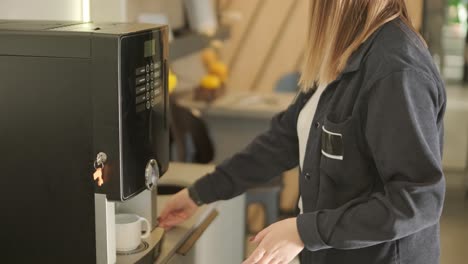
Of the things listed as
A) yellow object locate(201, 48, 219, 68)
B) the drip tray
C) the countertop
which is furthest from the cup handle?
yellow object locate(201, 48, 219, 68)

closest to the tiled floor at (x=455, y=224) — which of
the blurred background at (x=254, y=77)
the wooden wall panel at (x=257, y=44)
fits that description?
the blurred background at (x=254, y=77)

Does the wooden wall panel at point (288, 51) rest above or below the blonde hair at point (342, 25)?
below

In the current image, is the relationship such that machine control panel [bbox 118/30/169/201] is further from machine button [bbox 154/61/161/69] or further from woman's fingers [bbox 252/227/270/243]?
woman's fingers [bbox 252/227/270/243]

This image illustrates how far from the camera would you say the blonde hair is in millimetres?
1272

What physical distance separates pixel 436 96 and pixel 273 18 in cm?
332

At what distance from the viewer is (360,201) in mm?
1215

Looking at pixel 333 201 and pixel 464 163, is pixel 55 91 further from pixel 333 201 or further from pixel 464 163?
pixel 464 163

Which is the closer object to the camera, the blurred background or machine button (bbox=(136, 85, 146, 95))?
machine button (bbox=(136, 85, 146, 95))

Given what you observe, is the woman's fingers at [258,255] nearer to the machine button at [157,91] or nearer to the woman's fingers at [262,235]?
the woman's fingers at [262,235]

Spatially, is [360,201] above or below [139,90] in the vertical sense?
below

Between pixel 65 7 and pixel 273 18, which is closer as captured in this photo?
pixel 65 7

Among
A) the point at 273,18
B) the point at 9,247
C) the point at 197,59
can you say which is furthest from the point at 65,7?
the point at 273,18

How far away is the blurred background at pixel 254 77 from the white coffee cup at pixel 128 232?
0.97m

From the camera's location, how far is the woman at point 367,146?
1161 mm
